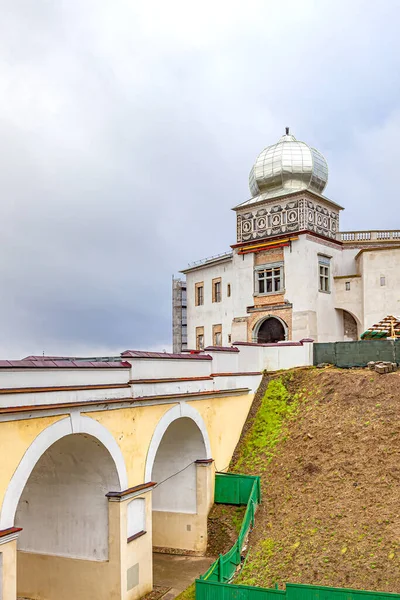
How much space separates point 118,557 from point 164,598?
7.09ft

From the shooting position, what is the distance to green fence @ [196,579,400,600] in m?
11.1

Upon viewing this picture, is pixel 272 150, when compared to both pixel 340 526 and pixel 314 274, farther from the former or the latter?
pixel 340 526

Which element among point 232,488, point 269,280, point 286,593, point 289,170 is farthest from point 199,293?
point 286,593

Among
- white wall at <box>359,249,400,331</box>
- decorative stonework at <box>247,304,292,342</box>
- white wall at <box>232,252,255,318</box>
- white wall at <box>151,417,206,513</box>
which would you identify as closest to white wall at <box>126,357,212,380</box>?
white wall at <box>151,417,206,513</box>

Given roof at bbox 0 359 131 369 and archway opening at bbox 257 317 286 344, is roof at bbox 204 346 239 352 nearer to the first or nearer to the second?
roof at bbox 0 359 131 369

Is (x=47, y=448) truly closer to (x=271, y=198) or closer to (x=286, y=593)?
(x=286, y=593)

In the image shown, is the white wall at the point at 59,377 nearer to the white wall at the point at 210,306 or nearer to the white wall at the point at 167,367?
the white wall at the point at 167,367

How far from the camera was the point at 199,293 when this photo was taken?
42.2 meters

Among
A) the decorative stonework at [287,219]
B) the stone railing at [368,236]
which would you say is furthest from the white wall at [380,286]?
the decorative stonework at [287,219]

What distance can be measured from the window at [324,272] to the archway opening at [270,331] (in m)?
3.61

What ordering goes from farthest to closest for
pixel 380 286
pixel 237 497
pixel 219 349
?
1. pixel 380 286
2. pixel 219 349
3. pixel 237 497

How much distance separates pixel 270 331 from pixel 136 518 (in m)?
21.6

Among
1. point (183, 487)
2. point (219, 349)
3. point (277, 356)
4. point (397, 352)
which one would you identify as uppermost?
point (219, 349)

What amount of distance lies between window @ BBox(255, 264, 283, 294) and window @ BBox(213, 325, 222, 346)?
5872 millimetres
